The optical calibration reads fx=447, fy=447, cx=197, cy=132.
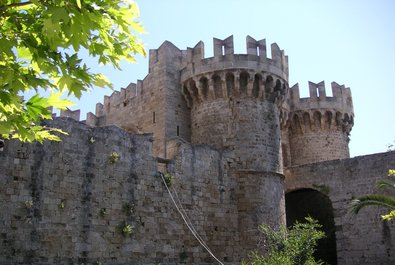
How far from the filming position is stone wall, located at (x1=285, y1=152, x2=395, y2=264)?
16.7 m

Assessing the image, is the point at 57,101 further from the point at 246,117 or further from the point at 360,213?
the point at 360,213

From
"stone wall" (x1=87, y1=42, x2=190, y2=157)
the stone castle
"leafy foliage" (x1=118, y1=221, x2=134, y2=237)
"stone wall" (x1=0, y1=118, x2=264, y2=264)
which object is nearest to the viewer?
"stone wall" (x1=0, y1=118, x2=264, y2=264)

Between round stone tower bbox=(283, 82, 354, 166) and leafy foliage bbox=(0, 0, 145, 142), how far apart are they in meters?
18.8

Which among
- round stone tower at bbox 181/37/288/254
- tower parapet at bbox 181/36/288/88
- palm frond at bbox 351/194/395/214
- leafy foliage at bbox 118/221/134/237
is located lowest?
leafy foliage at bbox 118/221/134/237

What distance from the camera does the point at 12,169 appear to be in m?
10.5

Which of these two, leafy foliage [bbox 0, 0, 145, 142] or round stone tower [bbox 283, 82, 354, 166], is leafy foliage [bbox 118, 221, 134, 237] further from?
round stone tower [bbox 283, 82, 354, 166]

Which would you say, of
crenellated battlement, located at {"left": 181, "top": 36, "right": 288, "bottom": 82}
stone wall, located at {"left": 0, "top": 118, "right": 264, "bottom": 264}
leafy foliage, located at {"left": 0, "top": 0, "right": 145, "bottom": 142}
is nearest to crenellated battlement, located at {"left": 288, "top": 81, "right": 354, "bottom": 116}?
crenellated battlement, located at {"left": 181, "top": 36, "right": 288, "bottom": 82}

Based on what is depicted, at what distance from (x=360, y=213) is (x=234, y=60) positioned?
769cm

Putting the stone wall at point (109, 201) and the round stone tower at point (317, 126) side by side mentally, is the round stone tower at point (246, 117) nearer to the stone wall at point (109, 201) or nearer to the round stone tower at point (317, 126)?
the stone wall at point (109, 201)

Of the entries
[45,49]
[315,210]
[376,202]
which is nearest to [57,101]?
[45,49]

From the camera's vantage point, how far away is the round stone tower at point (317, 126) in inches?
869

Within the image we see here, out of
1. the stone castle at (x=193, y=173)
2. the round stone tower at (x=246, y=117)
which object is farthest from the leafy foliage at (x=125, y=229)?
the round stone tower at (x=246, y=117)

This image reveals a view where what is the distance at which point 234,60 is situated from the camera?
54.2 ft

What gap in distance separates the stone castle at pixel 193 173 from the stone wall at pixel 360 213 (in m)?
0.04
